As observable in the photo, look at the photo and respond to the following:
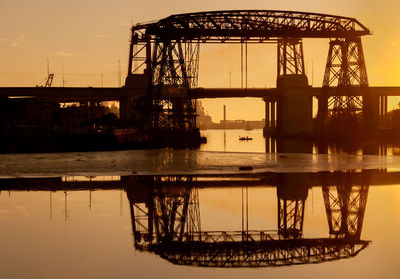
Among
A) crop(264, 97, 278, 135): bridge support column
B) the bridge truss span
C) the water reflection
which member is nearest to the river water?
the water reflection

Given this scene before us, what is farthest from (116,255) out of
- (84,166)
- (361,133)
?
(361,133)

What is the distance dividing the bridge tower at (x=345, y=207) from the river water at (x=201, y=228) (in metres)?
0.04

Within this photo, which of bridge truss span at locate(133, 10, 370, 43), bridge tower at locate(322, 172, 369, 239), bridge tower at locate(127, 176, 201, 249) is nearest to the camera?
bridge tower at locate(127, 176, 201, 249)

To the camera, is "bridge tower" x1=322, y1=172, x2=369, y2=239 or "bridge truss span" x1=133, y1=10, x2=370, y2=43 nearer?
"bridge tower" x1=322, y1=172, x2=369, y2=239

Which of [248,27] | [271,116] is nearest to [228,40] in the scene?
[248,27]

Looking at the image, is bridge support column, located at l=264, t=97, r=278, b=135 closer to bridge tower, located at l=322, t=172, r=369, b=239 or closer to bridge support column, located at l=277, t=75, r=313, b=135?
bridge support column, located at l=277, t=75, r=313, b=135

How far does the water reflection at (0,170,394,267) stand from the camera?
13.3 metres

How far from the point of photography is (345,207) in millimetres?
18406

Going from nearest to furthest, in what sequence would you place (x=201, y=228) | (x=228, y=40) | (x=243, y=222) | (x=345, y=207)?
(x=201, y=228) → (x=243, y=222) → (x=345, y=207) → (x=228, y=40)

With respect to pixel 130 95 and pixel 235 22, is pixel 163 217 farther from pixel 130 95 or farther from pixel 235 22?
pixel 130 95

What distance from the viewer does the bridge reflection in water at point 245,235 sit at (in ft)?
42.9

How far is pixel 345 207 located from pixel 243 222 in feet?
11.7

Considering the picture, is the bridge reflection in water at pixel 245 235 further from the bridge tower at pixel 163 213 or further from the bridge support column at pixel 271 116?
the bridge support column at pixel 271 116

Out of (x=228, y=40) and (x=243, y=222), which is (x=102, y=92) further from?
(x=243, y=222)
